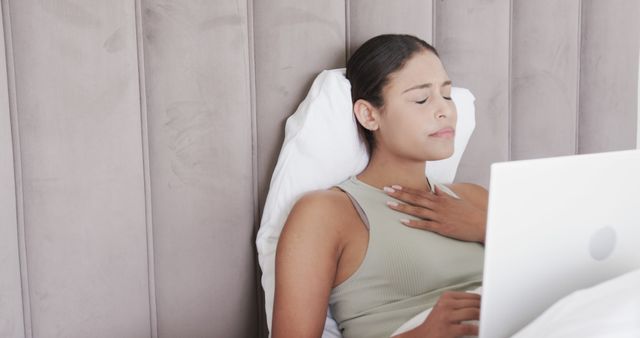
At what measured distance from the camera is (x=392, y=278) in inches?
42.3

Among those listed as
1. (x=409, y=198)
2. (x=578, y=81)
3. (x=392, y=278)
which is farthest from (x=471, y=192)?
(x=578, y=81)

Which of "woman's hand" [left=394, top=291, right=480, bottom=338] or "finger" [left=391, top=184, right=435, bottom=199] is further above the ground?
"finger" [left=391, top=184, right=435, bottom=199]

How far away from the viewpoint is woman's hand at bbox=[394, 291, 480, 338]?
856 millimetres

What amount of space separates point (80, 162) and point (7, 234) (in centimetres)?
16

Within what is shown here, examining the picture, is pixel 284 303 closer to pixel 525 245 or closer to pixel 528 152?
pixel 525 245

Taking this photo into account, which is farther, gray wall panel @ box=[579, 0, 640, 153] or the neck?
gray wall panel @ box=[579, 0, 640, 153]

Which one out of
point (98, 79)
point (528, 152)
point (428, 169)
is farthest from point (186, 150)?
point (528, 152)

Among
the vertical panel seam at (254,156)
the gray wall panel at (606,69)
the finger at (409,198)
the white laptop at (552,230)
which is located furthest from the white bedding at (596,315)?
the gray wall panel at (606,69)

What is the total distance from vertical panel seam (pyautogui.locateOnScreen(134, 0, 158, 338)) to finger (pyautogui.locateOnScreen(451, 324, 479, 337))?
56 cm

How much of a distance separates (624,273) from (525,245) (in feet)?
0.71

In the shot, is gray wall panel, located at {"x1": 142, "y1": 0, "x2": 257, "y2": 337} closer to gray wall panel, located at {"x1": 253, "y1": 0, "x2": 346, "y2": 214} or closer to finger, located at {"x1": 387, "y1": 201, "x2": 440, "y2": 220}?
gray wall panel, located at {"x1": 253, "y1": 0, "x2": 346, "y2": 214}

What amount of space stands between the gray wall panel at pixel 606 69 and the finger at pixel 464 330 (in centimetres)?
94

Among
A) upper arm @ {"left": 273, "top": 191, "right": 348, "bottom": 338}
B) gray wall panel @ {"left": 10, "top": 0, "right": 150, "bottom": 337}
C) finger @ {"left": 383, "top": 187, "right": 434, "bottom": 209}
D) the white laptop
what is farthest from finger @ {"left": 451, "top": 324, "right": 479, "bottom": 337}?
gray wall panel @ {"left": 10, "top": 0, "right": 150, "bottom": 337}

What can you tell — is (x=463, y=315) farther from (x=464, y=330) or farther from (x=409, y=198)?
(x=409, y=198)
